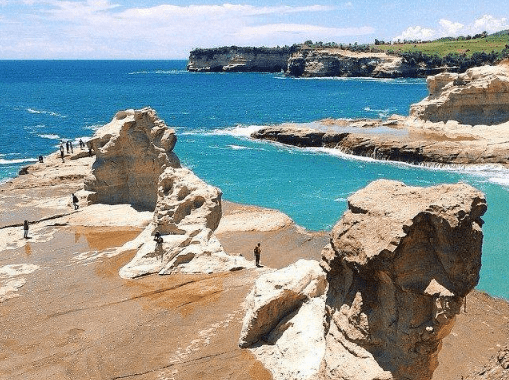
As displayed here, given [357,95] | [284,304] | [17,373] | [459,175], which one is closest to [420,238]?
[284,304]

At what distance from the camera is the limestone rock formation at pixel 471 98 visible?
54.8 meters

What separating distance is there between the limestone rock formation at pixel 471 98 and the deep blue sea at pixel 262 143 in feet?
43.5

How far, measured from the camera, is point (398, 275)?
10062 millimetres

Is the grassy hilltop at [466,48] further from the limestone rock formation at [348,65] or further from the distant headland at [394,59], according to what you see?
the limestone rock formation at [348,65]

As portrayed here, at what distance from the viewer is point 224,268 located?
Result: 2139cm

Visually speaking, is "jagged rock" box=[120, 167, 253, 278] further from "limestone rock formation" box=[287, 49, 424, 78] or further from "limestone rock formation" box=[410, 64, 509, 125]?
"limestone rock formation" box=[287, 49, 424, 78]

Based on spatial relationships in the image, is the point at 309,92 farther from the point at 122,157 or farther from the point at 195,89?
the point at 122,157

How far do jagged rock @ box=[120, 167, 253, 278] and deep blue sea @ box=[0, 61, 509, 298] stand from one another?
9.02m

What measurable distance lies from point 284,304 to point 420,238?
596cm

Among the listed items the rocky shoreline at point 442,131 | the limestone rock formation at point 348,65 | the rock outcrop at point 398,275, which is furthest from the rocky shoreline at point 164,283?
the limestone rock formation at point 348,65

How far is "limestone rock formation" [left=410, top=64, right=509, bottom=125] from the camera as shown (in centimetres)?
5478

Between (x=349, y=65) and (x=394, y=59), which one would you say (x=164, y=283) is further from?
(x=349, y=65)

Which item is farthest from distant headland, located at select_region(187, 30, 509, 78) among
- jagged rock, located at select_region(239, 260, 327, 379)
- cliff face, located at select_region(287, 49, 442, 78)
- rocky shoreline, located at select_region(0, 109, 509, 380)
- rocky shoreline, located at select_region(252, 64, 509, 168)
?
jagged rock, located at select_region(239, 260, 327, 379)

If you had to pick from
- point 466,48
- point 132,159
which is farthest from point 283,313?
point 466,48
